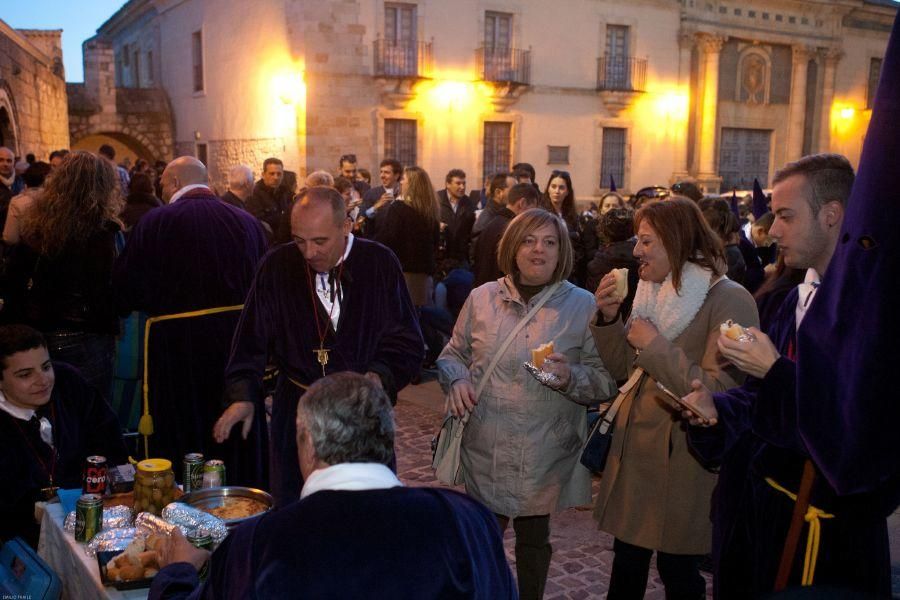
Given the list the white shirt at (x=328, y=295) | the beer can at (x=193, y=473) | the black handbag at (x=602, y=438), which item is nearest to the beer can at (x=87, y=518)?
the beer can at (x=193, y=473)

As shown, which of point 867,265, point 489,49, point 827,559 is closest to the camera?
point 867,265

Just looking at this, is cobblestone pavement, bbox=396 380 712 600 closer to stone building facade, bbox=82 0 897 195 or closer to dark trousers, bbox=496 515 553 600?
dark trousers, bbox=496 515 553 600

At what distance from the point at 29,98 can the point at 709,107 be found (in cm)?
2031

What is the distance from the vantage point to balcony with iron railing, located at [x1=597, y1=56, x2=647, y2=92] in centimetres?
2475

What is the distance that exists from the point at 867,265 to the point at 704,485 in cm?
191

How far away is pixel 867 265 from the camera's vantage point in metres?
1.51

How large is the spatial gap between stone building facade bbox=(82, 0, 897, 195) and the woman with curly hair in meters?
16.8

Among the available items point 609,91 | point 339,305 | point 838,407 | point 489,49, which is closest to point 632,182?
point 609,91

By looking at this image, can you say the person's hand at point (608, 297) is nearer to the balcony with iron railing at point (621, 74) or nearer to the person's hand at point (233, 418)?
the person's hand at point (233, 418)

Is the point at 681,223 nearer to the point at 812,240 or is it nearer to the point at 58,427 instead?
the point at 812,240

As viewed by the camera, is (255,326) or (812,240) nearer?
(812,240)

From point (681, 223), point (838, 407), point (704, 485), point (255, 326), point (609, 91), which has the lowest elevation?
point (704, 485)

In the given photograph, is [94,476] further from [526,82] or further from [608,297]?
[526,82]

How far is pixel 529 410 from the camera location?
3529 millimetres
